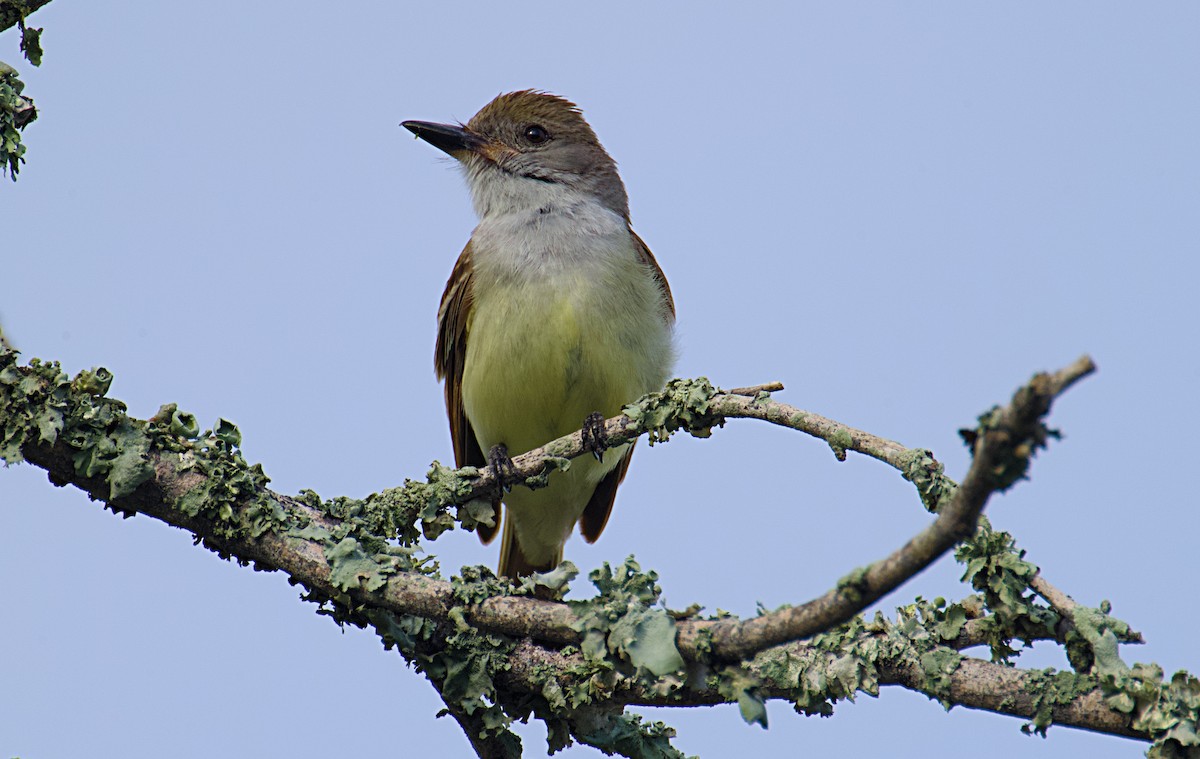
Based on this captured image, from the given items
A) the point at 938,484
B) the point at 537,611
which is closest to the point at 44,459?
the point at 537,611

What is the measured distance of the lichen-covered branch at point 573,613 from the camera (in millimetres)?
2703

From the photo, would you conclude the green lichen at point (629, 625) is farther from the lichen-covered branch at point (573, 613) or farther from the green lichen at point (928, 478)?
the green lichen at point (928, 478)

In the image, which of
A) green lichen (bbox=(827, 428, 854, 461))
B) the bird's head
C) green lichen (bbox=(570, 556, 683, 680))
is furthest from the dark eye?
green lichen (bbox=(570, 556, 683, 680))

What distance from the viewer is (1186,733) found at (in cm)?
251

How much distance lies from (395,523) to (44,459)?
1033 mm

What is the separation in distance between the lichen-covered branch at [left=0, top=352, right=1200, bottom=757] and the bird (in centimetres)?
169

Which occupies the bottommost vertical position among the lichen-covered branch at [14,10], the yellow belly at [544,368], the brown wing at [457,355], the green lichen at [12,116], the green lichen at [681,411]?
the green lichen at [681,411]

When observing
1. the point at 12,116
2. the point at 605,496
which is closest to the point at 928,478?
the point at 12,116

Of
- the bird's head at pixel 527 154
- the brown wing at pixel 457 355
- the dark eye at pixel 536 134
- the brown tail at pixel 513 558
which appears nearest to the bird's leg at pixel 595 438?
the brown wing at pixel 457 355

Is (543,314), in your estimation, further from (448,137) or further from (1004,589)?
(1004,589)

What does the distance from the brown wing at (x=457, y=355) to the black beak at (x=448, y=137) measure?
0.84 m

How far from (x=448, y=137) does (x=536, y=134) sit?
20.2 inches

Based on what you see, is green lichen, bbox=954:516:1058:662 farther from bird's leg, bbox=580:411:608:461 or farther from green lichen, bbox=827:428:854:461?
bird's leg, bbox=580:411:608:461

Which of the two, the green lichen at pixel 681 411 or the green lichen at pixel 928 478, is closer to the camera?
the green lichen at pixel 928 478
